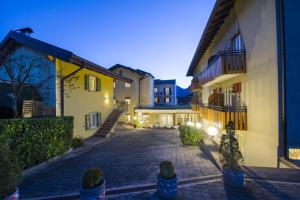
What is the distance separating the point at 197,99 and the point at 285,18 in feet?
61.2

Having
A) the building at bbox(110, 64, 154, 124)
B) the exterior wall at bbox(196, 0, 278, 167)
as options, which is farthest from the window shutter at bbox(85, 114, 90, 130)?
the building at bbox(110, 64, 154, 124)

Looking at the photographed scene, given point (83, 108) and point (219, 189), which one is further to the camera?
point (83, 108)

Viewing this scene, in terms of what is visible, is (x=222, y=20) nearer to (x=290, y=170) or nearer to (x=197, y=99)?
(x=290, y=170)

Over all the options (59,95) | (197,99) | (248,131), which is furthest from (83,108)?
(197,99)

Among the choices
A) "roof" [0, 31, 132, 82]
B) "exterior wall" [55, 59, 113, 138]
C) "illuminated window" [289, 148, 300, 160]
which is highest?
"roof" [0, 31, 132, 82]

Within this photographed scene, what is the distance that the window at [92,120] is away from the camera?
15804 millimetres

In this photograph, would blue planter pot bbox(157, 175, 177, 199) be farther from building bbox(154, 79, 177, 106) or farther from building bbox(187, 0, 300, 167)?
building bbox(154, 79, 177, 106)

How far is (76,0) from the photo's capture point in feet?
95.7

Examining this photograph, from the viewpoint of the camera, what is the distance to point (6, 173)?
4.51 m

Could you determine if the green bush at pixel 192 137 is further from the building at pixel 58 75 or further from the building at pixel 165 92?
the building at pixel 165 92

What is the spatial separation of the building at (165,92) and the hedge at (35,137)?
39657mm

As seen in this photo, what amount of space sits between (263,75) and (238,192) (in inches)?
194

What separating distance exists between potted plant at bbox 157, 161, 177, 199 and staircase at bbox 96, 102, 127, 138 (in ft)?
40.5

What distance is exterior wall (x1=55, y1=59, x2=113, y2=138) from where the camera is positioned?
42.3ft
